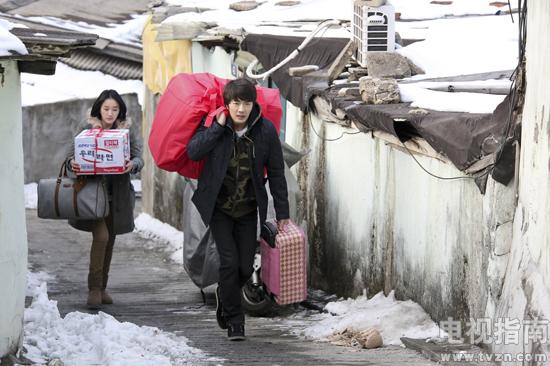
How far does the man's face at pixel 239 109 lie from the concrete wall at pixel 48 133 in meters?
16.1

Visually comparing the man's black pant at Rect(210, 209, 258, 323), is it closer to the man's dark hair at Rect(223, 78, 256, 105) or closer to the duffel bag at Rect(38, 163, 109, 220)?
the man's dark hair at Rect(223, 78, 256, 105)

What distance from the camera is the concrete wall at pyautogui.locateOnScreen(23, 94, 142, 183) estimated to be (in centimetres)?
2412

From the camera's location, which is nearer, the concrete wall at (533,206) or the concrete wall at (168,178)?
the concrete wall at (533,206)

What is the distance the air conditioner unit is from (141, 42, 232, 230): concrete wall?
4258 mm

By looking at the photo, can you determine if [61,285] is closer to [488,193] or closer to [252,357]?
[252,357]

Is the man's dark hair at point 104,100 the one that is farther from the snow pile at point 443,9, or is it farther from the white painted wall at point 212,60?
the snow pile at point 443,9

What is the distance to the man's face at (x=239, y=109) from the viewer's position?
845 centimetres

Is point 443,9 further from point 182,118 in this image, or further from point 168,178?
point 182,118

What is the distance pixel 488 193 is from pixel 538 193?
826mm

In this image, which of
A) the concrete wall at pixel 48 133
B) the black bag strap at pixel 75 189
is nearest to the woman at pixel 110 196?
the black bag strap at pixel 75 189

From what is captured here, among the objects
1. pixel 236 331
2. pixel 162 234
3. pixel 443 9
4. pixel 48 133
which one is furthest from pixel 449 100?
pixel 48 133

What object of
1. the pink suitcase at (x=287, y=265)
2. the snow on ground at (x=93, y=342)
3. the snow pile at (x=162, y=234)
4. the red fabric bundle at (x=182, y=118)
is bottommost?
the snow pile at (x=162, y=234)

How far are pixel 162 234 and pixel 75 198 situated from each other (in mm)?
8134

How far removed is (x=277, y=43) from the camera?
12859 millimetres
